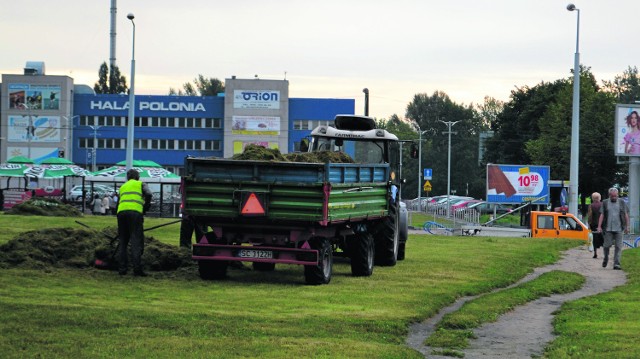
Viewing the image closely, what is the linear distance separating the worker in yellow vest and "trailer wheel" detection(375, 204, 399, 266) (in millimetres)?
5972

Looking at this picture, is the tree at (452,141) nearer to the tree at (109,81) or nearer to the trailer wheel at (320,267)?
the tree at (109,81)

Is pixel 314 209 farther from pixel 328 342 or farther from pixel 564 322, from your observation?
pixel 328 342

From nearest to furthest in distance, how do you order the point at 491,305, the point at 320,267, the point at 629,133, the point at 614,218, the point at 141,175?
the point at 491,305
the point at 320,267
the point at 614,218
the point at 141,175
the point at 629,133

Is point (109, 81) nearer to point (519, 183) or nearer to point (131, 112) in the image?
point (519, 183)

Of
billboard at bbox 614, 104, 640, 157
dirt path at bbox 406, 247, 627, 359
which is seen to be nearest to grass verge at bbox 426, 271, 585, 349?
Result: dirt path at bbox 406, 247, 627, 359

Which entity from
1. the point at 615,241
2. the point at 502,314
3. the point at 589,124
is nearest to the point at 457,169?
the point at 589,124

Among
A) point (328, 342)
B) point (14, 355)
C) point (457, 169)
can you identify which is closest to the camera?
point (14, 355)

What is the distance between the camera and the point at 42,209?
47.3 meters

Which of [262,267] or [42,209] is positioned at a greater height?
[42,209]

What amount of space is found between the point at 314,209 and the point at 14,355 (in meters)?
8.59

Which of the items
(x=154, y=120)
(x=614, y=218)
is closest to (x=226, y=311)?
(x=614, y=218)

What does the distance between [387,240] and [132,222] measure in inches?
254

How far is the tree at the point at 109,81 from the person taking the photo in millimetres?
144500

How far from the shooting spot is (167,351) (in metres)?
10.8
